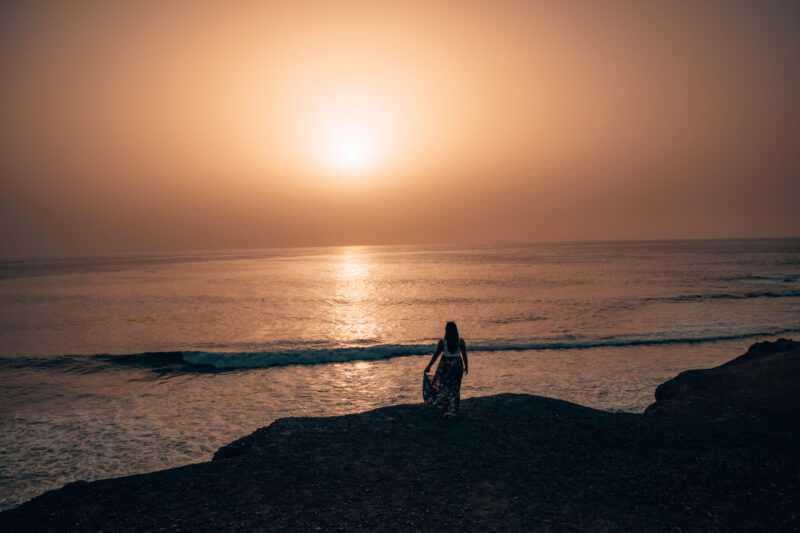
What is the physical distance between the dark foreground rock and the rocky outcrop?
3.11ft

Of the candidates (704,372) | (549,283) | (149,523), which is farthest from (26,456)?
(549,283)

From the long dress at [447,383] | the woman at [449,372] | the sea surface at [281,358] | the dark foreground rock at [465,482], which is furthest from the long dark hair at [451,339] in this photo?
the sea surface at [281,358]

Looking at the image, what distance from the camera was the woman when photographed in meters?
11.6

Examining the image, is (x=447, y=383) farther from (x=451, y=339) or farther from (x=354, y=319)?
(x=354, y=319)

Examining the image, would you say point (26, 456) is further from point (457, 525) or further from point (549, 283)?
point (549, 283)

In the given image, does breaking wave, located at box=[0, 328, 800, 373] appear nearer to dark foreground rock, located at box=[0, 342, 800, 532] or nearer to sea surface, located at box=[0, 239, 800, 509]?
sea surface, located at box=[0, 239, 800, 509]

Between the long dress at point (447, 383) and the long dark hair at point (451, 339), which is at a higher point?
the long dark hair at point (451, 339)

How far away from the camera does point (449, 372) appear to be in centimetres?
1166

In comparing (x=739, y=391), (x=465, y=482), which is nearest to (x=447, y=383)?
(x=465, y=482)

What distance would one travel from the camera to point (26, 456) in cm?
1271

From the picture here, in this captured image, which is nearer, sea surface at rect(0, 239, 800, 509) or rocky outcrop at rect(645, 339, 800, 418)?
rocky outcrop at rect(645, 339, 800, 418)

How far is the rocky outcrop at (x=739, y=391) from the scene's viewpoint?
12836 mm

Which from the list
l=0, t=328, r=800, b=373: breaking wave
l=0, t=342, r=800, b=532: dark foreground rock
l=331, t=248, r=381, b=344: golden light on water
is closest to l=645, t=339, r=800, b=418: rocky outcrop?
l=0, t=342, r=800, b=532: dark foreground rock

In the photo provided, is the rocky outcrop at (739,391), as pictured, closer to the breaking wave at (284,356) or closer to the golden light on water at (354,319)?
the breaking wave at (284,356)
